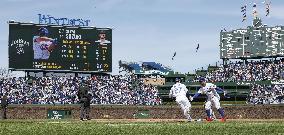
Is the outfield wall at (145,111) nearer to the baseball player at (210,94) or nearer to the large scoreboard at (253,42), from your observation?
the baseball player at (210,94)

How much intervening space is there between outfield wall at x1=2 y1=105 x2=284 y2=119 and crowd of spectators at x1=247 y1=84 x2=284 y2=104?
15395 mm

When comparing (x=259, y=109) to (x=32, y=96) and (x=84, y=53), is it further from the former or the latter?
(x=32, y=96)

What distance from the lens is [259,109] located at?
49.3 meters

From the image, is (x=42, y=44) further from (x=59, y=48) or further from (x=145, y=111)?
(x=145, y=111)

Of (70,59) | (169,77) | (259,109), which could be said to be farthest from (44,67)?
(169,77)

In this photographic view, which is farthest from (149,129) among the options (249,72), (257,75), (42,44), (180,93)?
(249,72)

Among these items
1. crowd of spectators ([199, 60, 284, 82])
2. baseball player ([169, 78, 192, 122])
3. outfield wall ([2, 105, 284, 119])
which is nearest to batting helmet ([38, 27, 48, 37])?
outfield wall ([2, 105, 284, 119])

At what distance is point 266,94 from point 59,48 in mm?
24930

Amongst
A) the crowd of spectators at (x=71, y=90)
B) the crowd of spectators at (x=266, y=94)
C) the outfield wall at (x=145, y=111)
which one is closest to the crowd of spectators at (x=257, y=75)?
the crowd of spectators at (x=266, y=94)

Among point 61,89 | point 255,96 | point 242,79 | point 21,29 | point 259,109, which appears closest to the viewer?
point 259,109

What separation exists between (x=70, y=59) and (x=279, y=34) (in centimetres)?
3765

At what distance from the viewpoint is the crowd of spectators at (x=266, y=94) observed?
214 ft

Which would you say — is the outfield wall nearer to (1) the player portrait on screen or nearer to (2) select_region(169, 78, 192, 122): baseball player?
(1) the player portrait on screen

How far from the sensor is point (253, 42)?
285 ft
